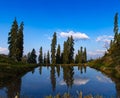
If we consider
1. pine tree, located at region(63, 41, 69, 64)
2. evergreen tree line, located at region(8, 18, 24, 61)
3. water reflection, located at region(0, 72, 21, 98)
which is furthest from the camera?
pine tree, located at region(63, 41, 69, 64)

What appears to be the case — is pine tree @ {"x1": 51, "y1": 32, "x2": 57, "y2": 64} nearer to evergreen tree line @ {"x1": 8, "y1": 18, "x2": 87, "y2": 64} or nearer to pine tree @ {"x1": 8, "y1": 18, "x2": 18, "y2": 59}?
evergreen tree line @ {"x1": 8, "y1": 18, "x2": 87, "y2": 64}

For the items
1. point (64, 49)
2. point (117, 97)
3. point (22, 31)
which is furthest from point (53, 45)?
point (117, 97)

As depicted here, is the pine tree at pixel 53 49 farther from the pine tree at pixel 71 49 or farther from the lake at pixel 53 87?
the lake at pixel 53 87

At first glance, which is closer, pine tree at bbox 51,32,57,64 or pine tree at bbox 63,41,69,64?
pine tree at bbox 51,32,57,64

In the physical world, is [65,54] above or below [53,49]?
below

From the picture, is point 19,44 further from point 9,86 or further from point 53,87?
point 9,86

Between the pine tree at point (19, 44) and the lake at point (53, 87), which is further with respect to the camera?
the pine tree at point (19, 44)

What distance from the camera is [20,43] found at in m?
112

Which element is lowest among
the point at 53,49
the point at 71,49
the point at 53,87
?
the point at 53,87

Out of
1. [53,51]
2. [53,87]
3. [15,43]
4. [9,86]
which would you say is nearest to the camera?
[9,86]

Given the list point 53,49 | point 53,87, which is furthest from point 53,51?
point 53,87

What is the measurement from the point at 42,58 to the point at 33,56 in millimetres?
16256

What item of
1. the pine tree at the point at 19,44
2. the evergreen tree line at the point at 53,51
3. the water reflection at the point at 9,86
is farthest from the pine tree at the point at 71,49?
the water reflection at the point at 9,86

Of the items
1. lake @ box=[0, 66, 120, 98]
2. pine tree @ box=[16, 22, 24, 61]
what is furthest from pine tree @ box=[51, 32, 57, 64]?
lake @ box=[0, 66, 120, 98]
